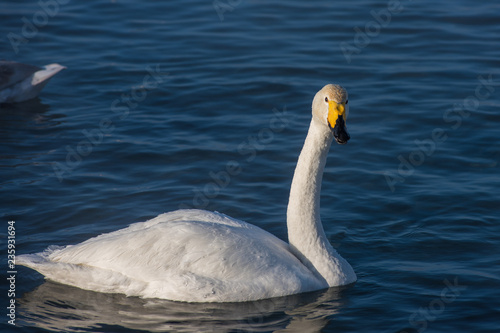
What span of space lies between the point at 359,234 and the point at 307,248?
1.62 m

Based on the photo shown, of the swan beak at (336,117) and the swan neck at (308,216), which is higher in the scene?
the swan beak at (336,117)

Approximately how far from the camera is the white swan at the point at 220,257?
8195 millimetres

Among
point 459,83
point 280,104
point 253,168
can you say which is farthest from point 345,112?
point 459,83

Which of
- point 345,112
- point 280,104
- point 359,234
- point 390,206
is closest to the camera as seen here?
point 345,112

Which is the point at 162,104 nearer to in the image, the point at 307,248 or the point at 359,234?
the point at 359,234

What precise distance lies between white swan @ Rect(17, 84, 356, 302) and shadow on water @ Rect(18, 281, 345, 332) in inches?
4.5

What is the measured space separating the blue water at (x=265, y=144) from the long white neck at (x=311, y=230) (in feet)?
0.76

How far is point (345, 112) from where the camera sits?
8.05 metres

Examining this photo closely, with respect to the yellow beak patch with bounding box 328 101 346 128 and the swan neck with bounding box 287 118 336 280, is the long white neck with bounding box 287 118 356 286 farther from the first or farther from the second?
the yellow beak patch with bounding box 328 101 346 128

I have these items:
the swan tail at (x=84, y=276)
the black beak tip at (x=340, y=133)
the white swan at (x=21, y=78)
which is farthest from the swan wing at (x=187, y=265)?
the white swan at (x=21, y=78)

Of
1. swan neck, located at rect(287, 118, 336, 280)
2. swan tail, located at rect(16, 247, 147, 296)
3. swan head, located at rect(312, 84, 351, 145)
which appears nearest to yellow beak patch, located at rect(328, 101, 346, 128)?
swan head, located at rect(312, 84, 351, 145)

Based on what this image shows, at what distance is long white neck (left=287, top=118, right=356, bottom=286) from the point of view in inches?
334

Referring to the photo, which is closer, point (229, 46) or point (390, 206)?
point (390, 206)

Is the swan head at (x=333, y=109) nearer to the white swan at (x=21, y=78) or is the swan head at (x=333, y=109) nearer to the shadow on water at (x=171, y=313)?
the shadow on water at (x=171, y=313)
